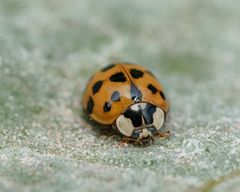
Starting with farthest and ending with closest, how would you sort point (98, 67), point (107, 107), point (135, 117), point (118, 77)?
point (98, 67) < point (118, 77) < point (107, 107) < point (135, 117)

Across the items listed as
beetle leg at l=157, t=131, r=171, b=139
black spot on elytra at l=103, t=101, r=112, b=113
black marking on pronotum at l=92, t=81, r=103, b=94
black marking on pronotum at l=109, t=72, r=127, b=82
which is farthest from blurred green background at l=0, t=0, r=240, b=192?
black marking on pronotum at l=109, t=72, r=127, b=82

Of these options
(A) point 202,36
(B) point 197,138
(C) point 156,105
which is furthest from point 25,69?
(A) point 202,36

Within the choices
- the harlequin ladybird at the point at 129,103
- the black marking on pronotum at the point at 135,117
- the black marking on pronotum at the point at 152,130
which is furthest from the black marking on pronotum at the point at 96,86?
the black marking on pronotum at the point at 152,130

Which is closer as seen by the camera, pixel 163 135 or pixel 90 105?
pixel 163 135

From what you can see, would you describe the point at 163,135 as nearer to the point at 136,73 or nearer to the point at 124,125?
the point at 124,125

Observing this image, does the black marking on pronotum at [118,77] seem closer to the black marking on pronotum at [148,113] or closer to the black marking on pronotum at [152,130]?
the black marking on pronotum at [148,113]

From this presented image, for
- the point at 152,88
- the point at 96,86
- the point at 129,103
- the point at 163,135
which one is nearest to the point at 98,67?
the point at 96,86

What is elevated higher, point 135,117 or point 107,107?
point 107,107
